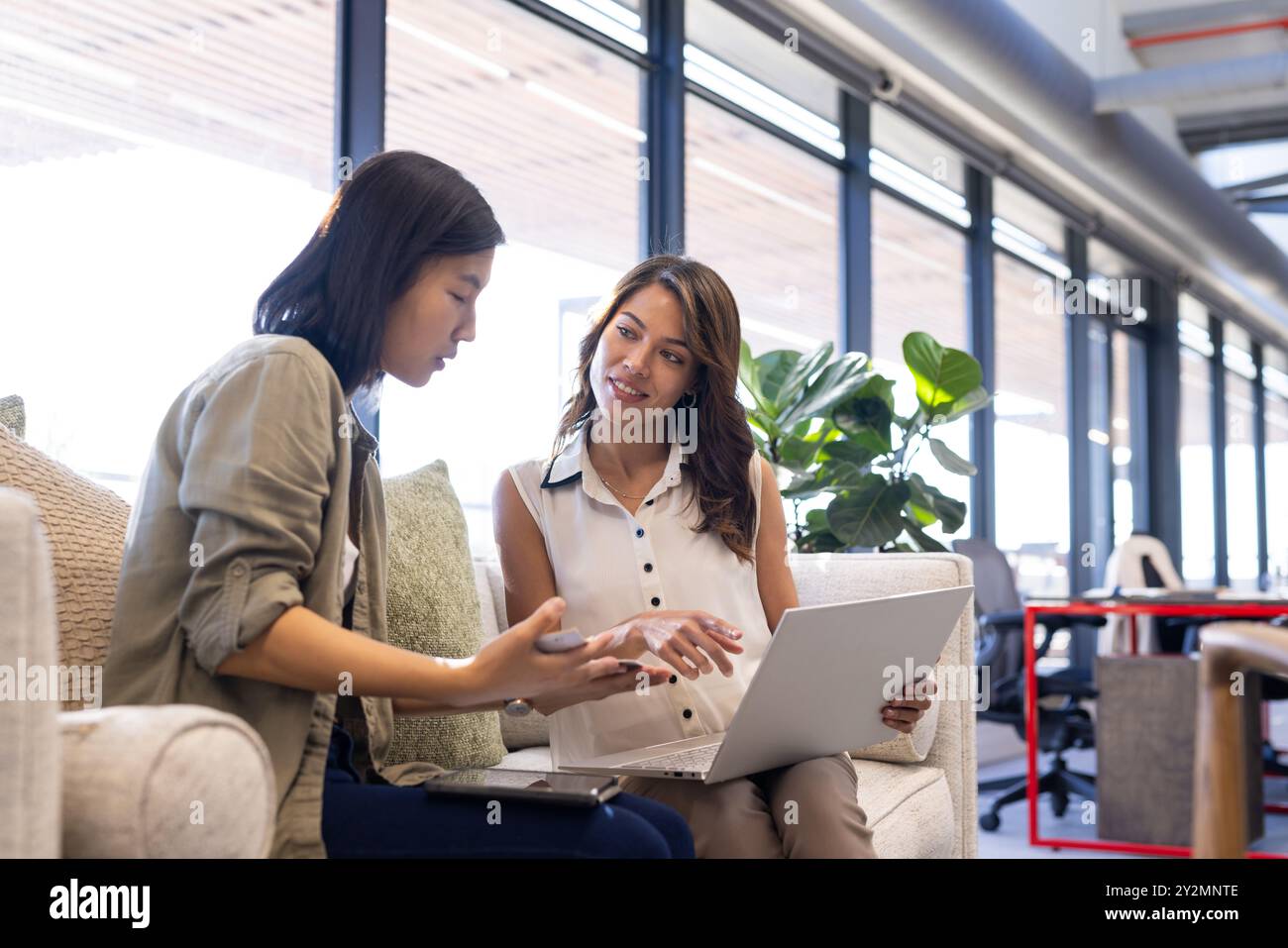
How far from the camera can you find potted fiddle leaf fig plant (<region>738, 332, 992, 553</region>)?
3293 millimetres

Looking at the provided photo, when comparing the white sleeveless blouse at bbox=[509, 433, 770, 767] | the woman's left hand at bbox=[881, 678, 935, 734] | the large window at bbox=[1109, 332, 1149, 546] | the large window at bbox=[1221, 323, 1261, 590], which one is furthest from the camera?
the large window at bbox=[1221, 323, 1261, 590]

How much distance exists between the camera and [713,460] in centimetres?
209

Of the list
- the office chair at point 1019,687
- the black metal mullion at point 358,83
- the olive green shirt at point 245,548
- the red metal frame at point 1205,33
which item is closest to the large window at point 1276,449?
the red metal frame at point 1205,33

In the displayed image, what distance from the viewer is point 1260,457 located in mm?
12031

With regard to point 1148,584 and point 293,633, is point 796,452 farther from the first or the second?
point 1148,584

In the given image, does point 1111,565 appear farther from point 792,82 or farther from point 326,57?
point 326,57

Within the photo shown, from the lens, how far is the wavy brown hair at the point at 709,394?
2.04m

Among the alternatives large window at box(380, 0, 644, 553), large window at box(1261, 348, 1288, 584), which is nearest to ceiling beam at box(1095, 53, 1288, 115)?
large window at box(380, 0, 644, 553)

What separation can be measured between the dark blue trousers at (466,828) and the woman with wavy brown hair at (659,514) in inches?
18.5

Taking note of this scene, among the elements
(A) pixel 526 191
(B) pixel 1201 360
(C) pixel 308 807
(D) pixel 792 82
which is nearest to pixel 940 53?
(D) pixel 792 82

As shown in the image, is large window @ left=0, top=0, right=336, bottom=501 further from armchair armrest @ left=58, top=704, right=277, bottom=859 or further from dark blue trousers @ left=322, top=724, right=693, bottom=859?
armchair armrest @ left=58, top=704, right=277, bottom=859

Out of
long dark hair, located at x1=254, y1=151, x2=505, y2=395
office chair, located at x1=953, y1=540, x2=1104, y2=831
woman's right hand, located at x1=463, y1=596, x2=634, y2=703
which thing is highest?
long dark hair, located at x1=254, y1=151, x2=505, y2=395

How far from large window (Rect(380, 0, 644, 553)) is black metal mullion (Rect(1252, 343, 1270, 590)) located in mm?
9748

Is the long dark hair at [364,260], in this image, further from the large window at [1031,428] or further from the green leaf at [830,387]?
the large window at [1031,428]
